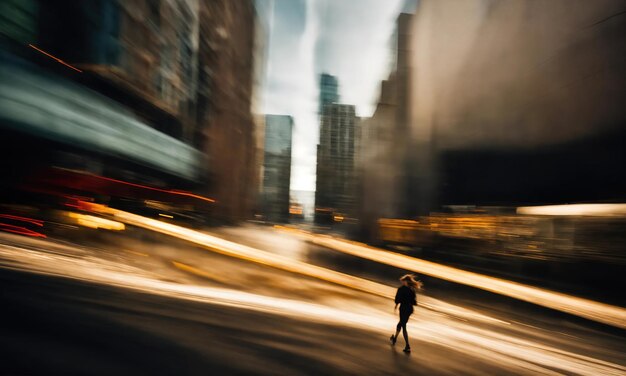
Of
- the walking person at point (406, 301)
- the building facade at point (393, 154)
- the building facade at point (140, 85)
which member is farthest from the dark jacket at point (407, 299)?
the building facade at point (393, 154)

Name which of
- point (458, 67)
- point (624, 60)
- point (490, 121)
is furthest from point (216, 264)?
point (458, 67)

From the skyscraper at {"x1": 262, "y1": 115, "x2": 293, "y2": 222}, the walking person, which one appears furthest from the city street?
the skyscraper at {"x1": 262, "y1": 115, "x2": 293, "y2": 222}

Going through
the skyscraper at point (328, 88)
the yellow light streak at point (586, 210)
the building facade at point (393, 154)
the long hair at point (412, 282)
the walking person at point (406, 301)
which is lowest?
the walking person at point (406, 301)

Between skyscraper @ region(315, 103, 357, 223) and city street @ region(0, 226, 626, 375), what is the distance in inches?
4171

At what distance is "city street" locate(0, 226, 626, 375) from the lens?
17.3 feet

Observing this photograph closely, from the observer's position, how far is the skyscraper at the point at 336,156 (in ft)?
403

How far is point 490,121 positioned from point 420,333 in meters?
27.9

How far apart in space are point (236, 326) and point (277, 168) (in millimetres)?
121010

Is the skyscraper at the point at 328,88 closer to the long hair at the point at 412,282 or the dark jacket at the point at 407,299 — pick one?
the long hair at the point at 412,282

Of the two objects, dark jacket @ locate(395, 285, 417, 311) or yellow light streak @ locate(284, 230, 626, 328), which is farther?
yellow light streak @ locate(284, 230, 626, 328)

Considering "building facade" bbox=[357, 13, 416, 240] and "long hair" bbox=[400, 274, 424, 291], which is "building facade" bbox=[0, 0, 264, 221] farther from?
"building facade" bbox=[357, 13, 416, 240]

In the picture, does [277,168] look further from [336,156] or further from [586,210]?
[586,210]

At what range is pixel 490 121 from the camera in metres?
31.4

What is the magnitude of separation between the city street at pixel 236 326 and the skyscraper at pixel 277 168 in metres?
99.3
